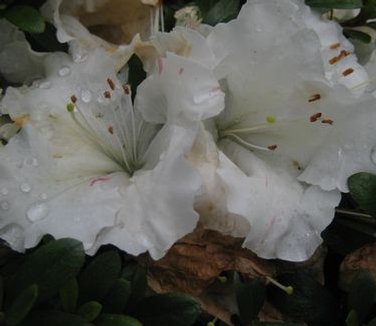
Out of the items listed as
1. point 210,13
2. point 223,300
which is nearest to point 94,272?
point 223,300

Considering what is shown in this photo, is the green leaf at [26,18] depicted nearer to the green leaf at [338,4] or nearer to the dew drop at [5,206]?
the dew drop at [5,206]

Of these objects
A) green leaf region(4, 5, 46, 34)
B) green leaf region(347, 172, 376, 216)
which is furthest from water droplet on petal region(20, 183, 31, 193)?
green leaf region(347, 172, 376, 216)

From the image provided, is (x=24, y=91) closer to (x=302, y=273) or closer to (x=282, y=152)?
(x=282, y=152)

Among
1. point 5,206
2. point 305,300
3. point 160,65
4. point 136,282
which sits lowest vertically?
point 305,300

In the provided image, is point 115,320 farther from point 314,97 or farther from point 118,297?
point 314,97

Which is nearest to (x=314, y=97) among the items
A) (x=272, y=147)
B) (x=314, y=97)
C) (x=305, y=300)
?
(x=314, y=97)

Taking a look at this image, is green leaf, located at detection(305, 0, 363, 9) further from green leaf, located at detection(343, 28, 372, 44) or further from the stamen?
the stamen
